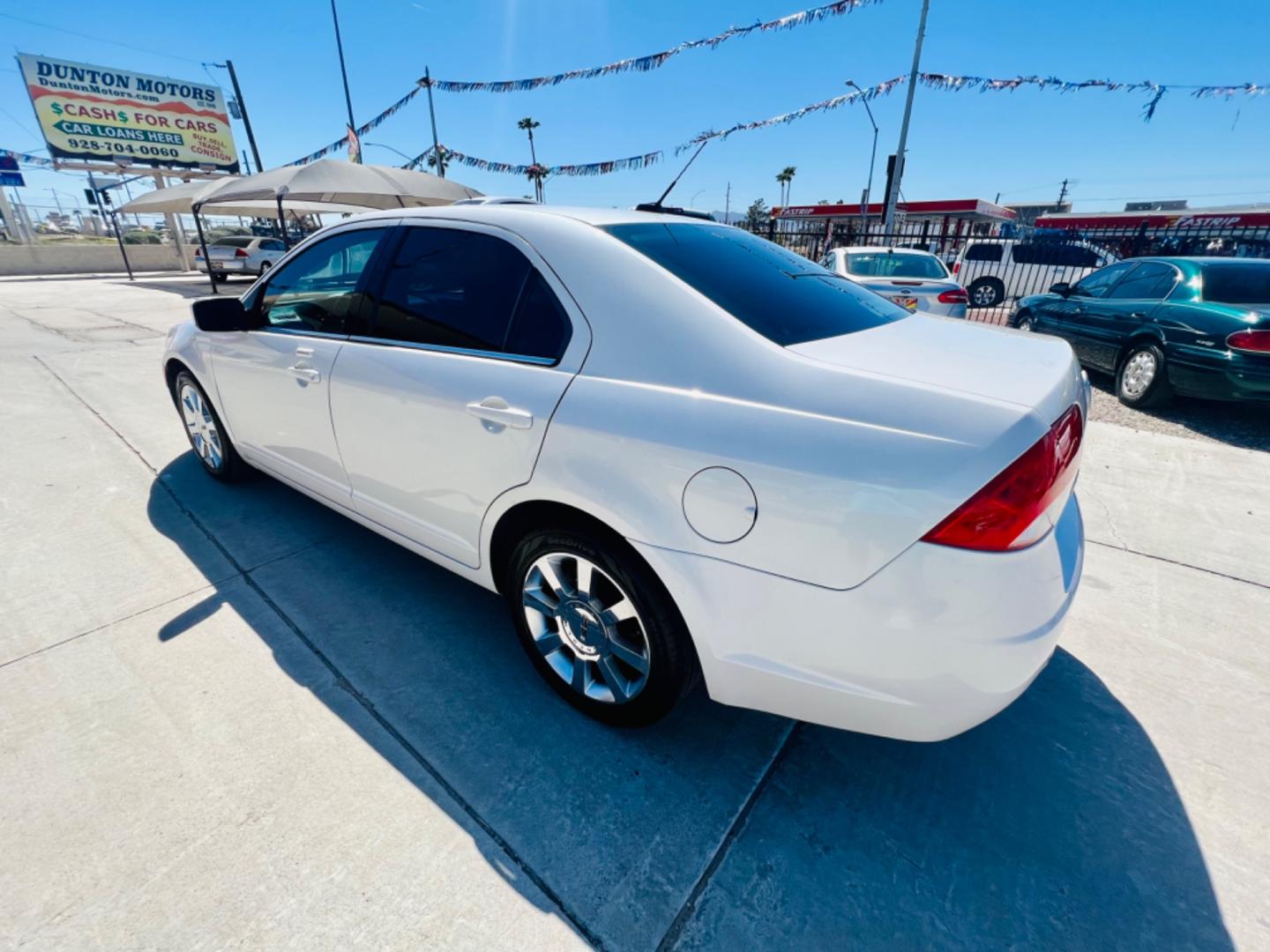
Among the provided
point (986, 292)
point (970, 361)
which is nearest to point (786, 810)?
point (970, 361)

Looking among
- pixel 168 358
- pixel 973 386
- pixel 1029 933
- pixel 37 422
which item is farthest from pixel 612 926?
pixel 37 422

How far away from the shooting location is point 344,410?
8.14 ft

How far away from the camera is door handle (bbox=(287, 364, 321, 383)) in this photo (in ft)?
8.50

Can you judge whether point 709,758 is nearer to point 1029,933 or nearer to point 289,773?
point 1029,933

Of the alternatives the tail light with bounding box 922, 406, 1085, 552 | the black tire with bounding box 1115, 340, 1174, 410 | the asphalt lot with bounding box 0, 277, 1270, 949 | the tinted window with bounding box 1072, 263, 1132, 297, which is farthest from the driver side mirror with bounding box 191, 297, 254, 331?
the tinted window with bounding box 1072, 263, 1132, 297

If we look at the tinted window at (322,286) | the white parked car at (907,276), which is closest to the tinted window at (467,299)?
the tinted window at (322,286)

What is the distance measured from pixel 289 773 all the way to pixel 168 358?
3.26 meters

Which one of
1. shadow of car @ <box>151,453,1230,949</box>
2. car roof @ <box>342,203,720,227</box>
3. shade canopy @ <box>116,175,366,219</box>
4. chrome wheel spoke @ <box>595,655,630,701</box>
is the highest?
shade canopy @ <box>116,175,366,219</box>

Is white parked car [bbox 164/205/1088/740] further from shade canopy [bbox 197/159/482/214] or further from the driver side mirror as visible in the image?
shade canopy [bbox 197/159/482/214]

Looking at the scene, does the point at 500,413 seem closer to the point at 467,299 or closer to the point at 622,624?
the point at 467,299

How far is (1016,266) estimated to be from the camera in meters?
14.0

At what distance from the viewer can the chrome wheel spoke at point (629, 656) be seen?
1.85 meters

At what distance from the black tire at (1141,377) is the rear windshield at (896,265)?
248 cm

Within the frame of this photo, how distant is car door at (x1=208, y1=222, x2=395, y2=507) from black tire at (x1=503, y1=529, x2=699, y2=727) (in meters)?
1.16
